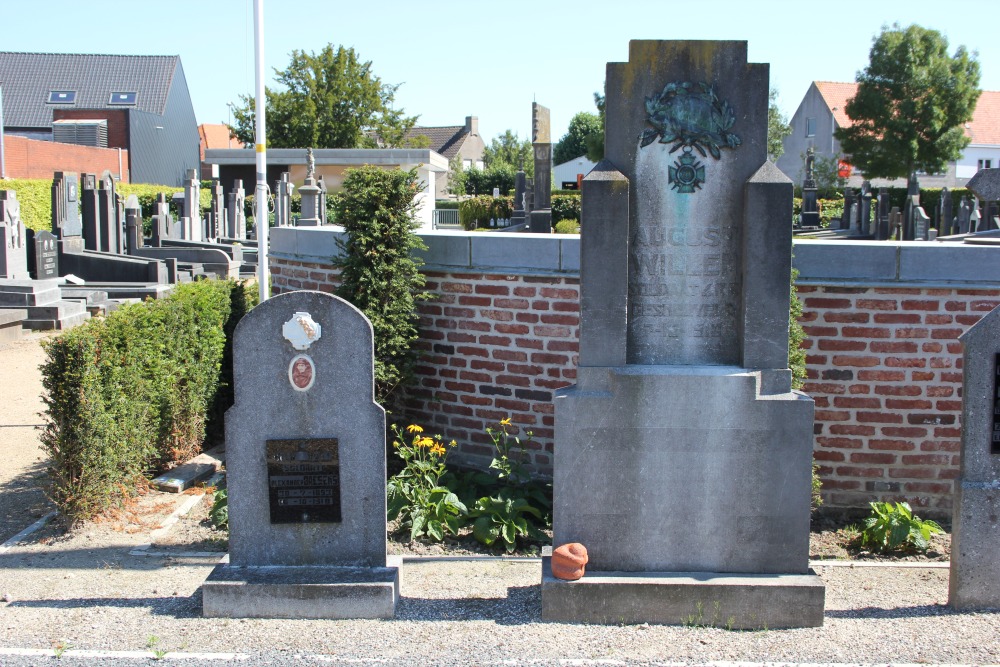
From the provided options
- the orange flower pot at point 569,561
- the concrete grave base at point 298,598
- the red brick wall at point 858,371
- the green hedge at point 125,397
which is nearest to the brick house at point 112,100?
the green hedge at point 125,397

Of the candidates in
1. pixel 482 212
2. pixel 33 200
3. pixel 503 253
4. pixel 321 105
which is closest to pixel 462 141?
pixel 321 105

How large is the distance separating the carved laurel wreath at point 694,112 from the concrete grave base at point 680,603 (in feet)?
6.96

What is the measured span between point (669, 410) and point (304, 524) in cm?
188

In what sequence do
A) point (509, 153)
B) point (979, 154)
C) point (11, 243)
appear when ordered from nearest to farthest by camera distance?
1. point (11, 243)
2. point (979, 154)
3. point (509, 153)

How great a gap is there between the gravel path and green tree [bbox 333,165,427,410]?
1.85 metres

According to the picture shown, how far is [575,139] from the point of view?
267 feet

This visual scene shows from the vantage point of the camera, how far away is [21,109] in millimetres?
51844

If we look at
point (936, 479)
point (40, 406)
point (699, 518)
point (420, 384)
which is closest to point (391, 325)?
point (420, 384)

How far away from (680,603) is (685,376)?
42.6 inches

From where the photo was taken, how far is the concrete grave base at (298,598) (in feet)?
14.4

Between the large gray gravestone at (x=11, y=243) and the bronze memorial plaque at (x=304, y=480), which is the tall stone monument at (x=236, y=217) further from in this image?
the bronze memorial plaque at (x=304, y=480)

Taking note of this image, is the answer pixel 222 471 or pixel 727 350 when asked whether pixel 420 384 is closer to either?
pixel 222 471

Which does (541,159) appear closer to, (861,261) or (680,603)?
(861,261)

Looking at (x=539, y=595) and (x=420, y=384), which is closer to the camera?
(x=539, y=595)
